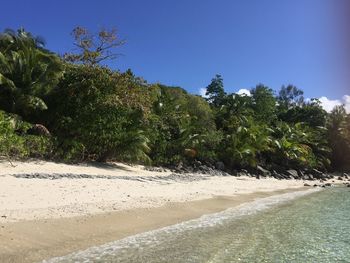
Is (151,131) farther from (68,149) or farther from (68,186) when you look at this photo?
(68,186)

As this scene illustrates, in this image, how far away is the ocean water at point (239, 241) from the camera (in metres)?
8.10

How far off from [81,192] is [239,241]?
17.3ft

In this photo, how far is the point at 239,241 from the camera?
991cm

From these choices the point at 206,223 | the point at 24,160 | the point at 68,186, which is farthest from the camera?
the point at 24,160

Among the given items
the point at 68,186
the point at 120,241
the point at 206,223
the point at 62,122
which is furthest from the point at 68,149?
the point at 120,241

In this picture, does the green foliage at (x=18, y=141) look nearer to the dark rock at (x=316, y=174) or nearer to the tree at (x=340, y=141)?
the dark rock at (x=316, y=174)

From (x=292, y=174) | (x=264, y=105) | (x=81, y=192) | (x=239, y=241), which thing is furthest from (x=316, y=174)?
(x=239, y=241)

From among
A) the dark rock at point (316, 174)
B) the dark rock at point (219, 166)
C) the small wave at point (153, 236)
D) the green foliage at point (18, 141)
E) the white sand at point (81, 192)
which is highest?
the dark rock at point (316, 174)

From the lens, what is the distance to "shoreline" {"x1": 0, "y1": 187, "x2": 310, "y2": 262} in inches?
287

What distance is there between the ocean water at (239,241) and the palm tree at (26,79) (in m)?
10.9

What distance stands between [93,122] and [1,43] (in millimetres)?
8006

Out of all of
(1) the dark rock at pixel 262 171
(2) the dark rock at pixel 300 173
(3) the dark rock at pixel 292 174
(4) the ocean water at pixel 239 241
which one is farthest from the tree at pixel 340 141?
(4) the ocean water at pixel 239 241

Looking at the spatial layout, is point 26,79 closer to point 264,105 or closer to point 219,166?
point 219,166

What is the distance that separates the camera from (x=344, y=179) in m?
39.7
